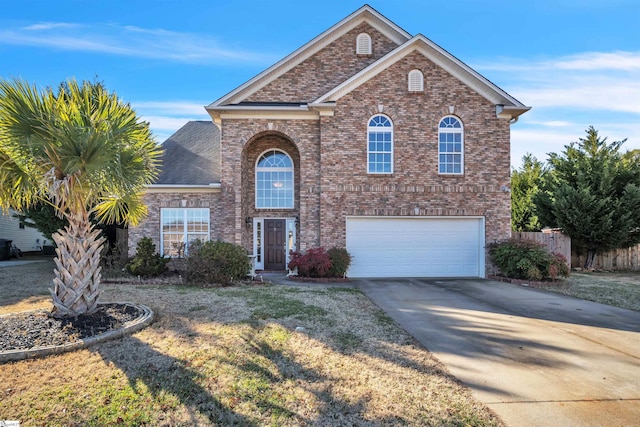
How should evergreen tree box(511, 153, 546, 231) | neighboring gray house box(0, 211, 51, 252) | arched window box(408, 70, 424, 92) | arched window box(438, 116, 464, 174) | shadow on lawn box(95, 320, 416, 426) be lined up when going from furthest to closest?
neighboring gray house box(0, 211, 51, 252) < evergreen tree box(511, 153, 546, 231) < arched window box(438, 116, 464, 174) < arched window box(408, 70, 424, 92) < shadow on lawn box(95, 320, 416, 426)

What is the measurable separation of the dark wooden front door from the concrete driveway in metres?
5.74

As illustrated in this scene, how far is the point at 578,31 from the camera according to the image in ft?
38.9

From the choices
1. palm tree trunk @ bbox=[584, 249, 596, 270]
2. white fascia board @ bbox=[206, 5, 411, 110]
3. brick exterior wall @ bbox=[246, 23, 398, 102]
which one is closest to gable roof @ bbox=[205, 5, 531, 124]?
white fascia board @ bbox=[206, 5, 411, 110]

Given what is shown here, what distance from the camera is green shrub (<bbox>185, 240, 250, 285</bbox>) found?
11398mm

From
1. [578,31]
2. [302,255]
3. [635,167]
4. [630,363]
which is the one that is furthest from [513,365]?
[635,167]

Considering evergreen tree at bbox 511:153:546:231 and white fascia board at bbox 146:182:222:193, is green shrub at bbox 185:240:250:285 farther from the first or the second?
evergreen tree at bbox 511:153:546:231

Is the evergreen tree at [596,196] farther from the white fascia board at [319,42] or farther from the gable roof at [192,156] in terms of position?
the gable roof at [192,156]

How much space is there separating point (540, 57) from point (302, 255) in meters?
11.3

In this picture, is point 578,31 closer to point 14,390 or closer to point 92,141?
point 92,141

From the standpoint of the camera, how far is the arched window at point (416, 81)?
14.0m

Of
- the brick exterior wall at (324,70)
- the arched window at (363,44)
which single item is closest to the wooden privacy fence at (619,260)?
the brick exterior wall at (324,70)

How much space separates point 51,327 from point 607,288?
1441cm

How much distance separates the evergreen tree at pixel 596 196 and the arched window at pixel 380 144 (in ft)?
26.8

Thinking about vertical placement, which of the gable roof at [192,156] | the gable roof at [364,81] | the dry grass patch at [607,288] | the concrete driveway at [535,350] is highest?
the gable roof at [364,81]
